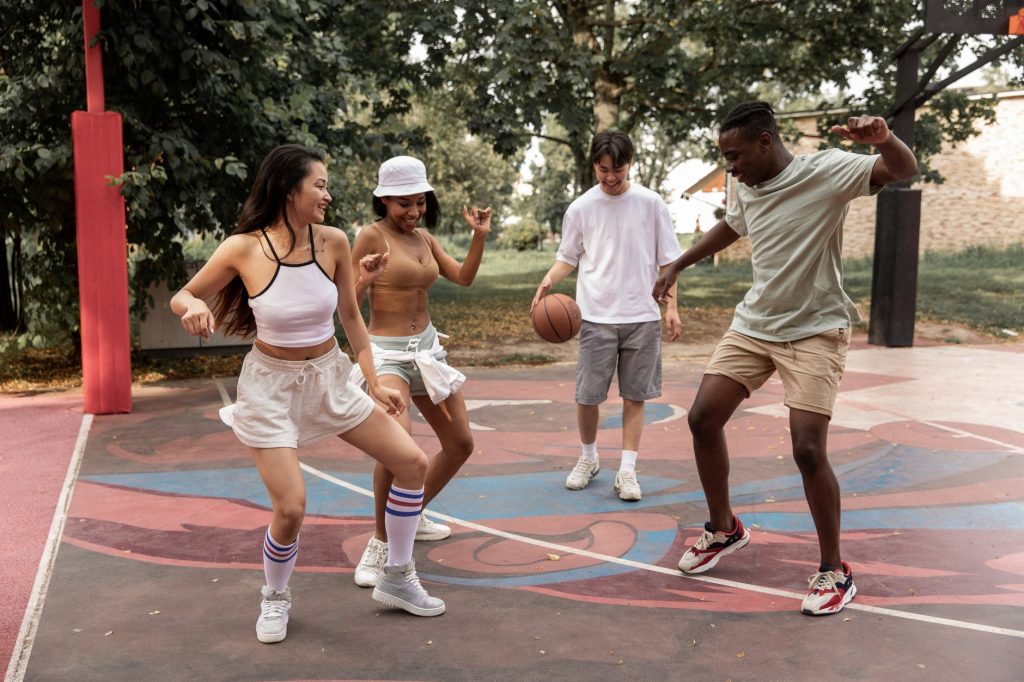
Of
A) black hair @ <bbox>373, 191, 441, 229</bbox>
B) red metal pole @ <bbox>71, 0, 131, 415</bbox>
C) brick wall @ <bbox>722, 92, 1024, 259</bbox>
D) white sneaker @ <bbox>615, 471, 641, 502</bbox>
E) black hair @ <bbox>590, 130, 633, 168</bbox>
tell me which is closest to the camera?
black hair @ <bbox>373, 191, 441, 229</bbox>

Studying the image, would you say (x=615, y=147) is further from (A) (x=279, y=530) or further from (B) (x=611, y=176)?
(A) (x=279, y=530)

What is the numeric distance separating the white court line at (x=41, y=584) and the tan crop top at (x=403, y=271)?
86.4 inches

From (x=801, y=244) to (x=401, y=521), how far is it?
87.3 inches

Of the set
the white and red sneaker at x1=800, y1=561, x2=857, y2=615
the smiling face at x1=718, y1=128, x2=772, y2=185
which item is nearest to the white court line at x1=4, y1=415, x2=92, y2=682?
the white and red sneaker at x1=800, y1=561, x2=857, y2=615

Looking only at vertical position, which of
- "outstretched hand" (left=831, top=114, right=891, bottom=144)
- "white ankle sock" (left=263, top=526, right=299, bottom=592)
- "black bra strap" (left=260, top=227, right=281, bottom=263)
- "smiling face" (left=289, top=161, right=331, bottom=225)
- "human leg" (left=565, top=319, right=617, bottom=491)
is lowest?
"white ankle sock" (left=263, top=526, right=299, bottom=592)

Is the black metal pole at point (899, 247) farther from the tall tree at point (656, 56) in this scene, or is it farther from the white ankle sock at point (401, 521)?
the white ankle sock at point (401, 521)

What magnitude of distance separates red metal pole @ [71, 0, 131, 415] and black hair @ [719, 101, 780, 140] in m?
6.73

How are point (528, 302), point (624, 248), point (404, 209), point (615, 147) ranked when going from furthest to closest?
point (528, 302), point (624, 248), point (615, 147), point (404, 209)

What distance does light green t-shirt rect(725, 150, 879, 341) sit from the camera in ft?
15.2

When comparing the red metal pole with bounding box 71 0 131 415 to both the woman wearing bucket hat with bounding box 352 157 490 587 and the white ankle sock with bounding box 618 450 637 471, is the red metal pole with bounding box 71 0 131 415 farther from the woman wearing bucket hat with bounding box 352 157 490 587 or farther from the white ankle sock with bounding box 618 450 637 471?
the white ankle sock with bounding box 618 450 637 471

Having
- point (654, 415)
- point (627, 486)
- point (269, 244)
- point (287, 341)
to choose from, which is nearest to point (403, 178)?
point (269, 244)

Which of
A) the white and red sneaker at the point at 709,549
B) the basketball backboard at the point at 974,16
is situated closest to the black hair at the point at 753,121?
the white and red sneaker at the point at 709,549

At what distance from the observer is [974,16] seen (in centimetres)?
1173

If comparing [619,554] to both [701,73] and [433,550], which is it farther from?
[701,73]
